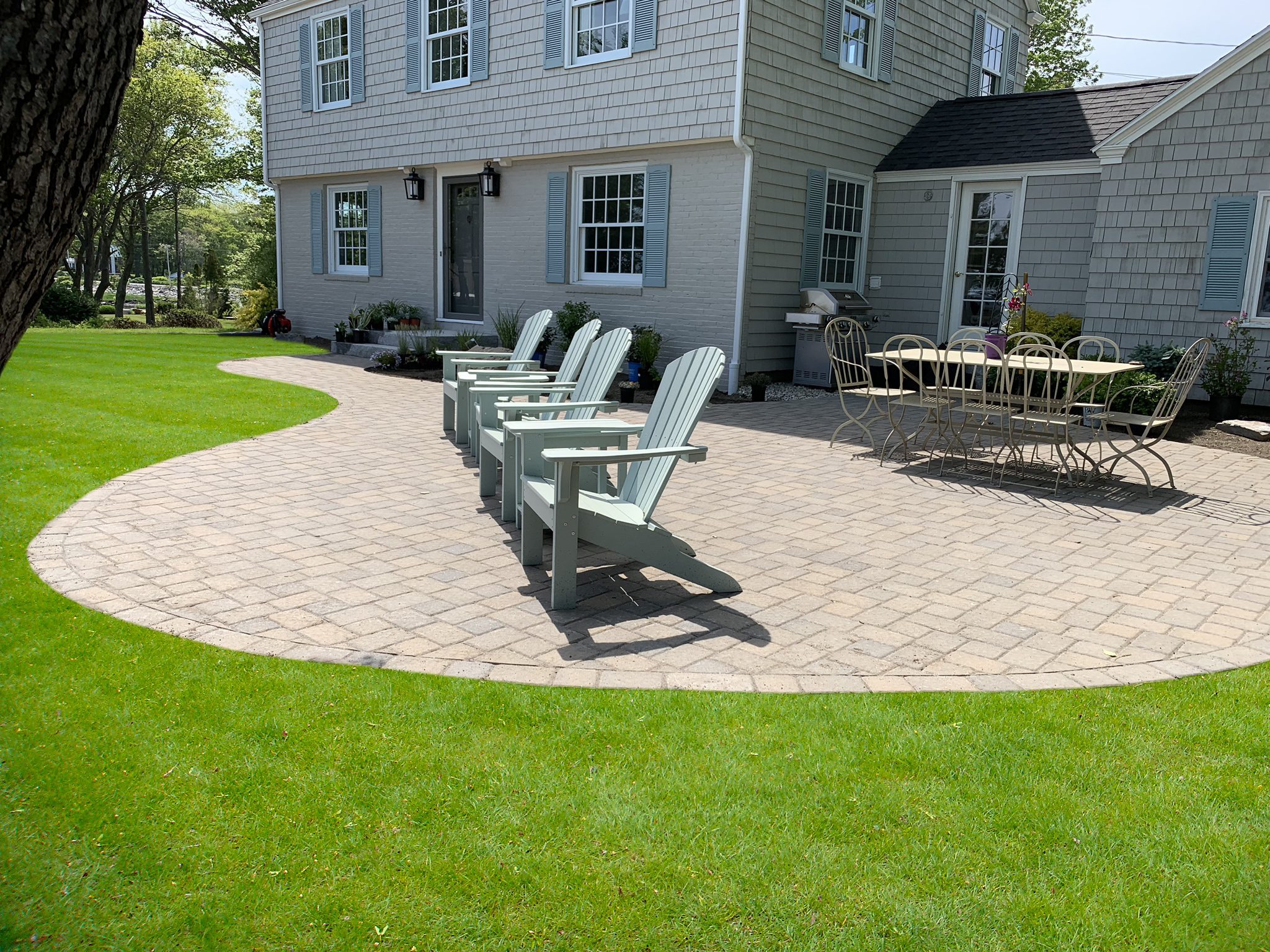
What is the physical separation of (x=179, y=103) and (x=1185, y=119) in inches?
923

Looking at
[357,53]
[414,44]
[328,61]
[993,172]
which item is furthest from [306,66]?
[993,172]

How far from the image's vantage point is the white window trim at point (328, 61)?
15250 mm

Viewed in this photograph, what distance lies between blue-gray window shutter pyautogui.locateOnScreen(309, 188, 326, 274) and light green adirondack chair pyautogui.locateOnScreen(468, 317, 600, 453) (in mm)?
10958

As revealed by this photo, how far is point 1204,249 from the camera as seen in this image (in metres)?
9.55

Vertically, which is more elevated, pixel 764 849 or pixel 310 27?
pixel 310 27

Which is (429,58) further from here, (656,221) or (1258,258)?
(1258,258)

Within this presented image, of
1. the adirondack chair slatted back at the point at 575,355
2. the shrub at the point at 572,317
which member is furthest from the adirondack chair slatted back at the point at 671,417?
the shrub at the point at 572,317

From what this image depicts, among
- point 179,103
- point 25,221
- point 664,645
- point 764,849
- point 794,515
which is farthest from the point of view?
point 179,103

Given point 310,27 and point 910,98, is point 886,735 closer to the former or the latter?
point 910,98

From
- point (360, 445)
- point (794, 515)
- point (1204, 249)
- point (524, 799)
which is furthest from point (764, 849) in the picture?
point (1204, 249)

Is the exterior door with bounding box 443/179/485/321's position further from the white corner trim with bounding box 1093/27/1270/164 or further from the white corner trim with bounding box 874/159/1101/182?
the white corner trim with bounding box 1093/27/1270/164

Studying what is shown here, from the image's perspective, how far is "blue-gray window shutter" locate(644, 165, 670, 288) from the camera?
11.5 meters

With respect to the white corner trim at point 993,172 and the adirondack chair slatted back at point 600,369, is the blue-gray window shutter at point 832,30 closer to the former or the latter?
the white corner trim at point 993,172

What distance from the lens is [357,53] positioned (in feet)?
49.6
